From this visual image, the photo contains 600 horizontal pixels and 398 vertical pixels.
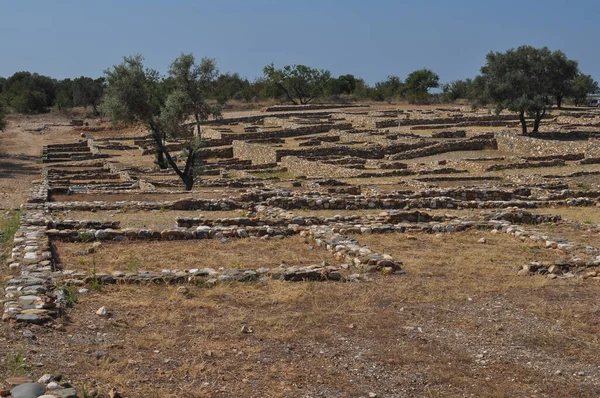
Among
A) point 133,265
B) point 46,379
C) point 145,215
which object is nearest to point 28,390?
point 46,379

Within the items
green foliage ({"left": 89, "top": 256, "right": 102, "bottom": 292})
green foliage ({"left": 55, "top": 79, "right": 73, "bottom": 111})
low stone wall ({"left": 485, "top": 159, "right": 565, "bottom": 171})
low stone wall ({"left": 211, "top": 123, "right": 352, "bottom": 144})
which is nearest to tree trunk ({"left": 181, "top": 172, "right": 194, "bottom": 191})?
low stone wall ({"left": 485, "top": 159, "right": 565, "bottom": 171})

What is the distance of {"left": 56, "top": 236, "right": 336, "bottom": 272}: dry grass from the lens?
384 inches

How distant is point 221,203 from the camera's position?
16.0 m

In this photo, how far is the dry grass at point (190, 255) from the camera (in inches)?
384

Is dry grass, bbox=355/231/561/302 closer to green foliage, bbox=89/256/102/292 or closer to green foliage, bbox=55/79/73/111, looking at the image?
green foliage, bbox=89/256/102/292

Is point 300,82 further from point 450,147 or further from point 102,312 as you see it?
point 102,312

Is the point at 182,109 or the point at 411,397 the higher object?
the point at 182,109

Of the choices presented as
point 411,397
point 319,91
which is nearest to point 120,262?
point 411,397

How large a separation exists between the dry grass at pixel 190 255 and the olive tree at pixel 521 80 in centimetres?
2950

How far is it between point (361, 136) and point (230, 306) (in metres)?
32.2

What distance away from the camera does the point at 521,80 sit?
38.1 meters

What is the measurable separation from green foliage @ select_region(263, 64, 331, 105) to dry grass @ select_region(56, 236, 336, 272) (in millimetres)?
74043

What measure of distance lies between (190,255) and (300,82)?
76.6 metres

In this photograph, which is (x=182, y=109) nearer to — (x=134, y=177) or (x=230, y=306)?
(x=134, y=177)
